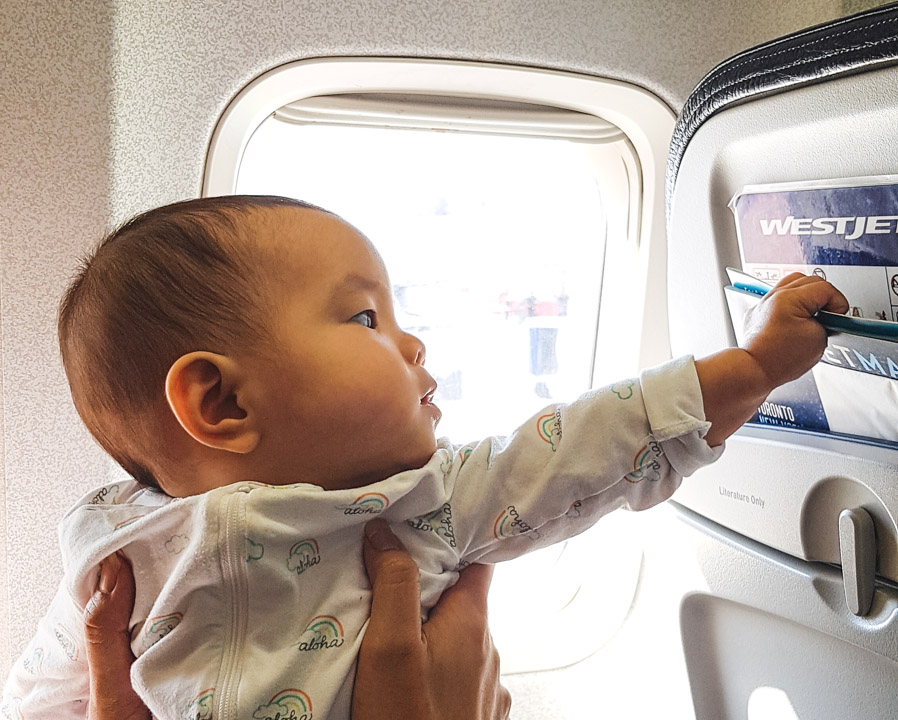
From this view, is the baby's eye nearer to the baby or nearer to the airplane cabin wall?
the baby

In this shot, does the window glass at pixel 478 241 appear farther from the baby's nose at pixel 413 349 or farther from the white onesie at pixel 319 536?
the white onesie at pixel 319 536

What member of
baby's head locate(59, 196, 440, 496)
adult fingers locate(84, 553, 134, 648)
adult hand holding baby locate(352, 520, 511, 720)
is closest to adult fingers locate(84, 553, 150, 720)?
adult fingers locate(84, 553, 134, 648)

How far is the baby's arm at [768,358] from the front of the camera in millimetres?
741

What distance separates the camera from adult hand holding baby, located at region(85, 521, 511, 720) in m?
0.76

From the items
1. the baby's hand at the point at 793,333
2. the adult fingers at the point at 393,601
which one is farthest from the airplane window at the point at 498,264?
the adult fingers at the point at 393,601

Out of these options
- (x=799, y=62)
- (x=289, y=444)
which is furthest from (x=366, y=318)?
(x=799, y=62)

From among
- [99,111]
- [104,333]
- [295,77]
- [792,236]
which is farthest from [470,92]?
[104,333]

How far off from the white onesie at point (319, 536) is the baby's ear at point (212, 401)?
2.4 inches

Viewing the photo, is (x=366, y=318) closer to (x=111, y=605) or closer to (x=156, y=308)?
(x=156, y=308)

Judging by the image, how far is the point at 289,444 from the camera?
31.2 inches

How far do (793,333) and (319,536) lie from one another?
0.49m

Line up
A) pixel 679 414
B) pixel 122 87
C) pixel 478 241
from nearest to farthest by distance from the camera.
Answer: pixel 679 414 → pixel 122 87 → pixel 478 241

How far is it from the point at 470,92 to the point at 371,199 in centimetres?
32

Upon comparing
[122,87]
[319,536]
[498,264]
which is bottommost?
[319,536]
